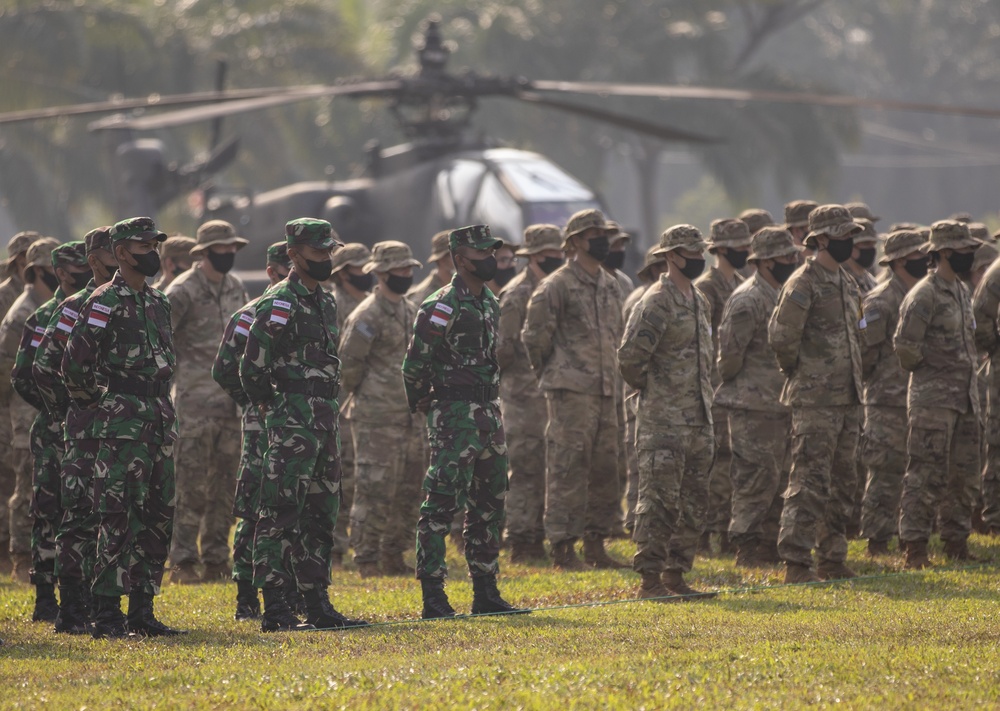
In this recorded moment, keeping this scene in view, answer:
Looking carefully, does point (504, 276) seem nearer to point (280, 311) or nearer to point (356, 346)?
point (356, 346)

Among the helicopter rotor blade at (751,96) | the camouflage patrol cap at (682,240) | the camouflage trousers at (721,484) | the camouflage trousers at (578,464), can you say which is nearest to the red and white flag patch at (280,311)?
the camouflage patrol cap at (682,240)

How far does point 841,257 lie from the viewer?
34.3ft

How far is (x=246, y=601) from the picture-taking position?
377 inches

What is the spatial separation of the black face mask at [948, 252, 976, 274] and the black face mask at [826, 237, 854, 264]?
110 cm

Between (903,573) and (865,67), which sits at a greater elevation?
(865,67)

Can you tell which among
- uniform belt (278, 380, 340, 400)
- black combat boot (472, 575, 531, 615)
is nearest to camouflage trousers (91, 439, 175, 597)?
uniform belt (278, 380, 340, 400)

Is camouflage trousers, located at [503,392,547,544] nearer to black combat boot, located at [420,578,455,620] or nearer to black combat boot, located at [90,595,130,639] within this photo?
black combat boot, located at [420,578,455,620]

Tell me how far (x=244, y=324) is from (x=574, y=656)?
2.83 meters

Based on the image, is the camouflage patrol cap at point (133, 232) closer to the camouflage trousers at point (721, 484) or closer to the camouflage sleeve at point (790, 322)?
the camouflage sleeve at point (790, 322)

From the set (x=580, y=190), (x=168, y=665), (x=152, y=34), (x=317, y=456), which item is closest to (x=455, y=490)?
(x=317, y=456)

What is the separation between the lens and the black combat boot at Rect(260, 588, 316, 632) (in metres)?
8.93

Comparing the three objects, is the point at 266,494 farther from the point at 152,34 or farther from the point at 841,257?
the point at 152,34

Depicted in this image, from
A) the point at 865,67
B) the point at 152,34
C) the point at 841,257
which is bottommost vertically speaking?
the point at 841,257

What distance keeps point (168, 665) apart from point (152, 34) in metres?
34.0
